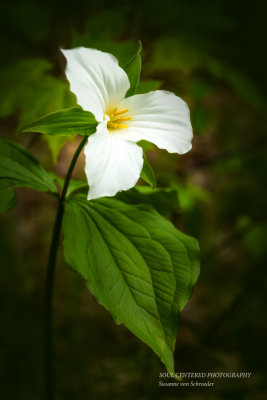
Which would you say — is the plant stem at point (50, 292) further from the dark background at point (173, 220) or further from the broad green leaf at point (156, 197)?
the dark background at point (173, 220)

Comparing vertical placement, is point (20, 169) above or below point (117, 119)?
below

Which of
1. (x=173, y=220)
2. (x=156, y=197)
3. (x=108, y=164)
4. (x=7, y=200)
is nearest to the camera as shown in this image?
(x=108, y=164)

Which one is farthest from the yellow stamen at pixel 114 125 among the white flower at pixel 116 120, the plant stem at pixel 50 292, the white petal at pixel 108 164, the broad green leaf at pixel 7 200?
the broad green leaf at pixel 7 200

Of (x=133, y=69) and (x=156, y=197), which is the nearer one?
(x=133, y=69)

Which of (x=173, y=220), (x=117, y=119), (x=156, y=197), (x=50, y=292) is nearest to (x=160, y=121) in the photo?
(x=117, y=119)

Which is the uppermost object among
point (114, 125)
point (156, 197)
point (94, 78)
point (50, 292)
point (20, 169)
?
point (94, 78)

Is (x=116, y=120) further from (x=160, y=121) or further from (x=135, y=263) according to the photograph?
(x=135, y=263)
